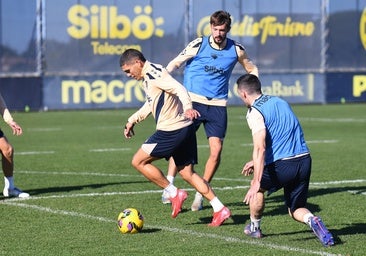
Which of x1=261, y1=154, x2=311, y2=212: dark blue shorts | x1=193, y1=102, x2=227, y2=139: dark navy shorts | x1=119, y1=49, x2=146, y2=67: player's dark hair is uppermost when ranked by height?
x1=119, y1=49, x2=146, y2=67: player's dark hair

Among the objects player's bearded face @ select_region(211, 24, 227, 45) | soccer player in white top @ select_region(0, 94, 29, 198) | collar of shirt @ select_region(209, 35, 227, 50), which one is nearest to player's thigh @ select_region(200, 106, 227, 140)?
collar of shirt @ select_region(209, 35, 227, 50)

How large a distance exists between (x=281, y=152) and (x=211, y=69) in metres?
3.56

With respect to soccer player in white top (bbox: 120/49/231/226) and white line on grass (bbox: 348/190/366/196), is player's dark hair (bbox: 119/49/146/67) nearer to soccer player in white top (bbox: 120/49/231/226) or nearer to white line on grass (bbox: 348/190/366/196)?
soccer player in white top (bbox: 120/49/231/226)

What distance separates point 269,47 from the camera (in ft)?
133

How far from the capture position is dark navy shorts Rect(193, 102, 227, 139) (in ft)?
43.6

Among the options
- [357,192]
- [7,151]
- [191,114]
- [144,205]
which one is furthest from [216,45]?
[7,151]

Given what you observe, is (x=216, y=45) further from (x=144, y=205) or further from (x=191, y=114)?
(x=191, y=114)

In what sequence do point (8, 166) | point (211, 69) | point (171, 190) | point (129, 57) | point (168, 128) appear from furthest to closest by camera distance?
point (8, 166), point (211, 69), point (171, 190), point (168, 128), point (129, 57)

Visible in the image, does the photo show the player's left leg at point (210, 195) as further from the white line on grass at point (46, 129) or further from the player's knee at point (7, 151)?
the white line on grass at point (46, 129)

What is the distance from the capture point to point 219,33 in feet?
42.2

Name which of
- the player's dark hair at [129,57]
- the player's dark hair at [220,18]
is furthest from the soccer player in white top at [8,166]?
the player's dark hair at [220,18]

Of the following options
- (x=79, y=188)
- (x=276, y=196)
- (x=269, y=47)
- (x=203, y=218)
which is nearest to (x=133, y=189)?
(x=79, y=188)

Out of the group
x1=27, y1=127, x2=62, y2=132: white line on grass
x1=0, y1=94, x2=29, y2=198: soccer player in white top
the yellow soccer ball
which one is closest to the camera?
the yellow soccer ball

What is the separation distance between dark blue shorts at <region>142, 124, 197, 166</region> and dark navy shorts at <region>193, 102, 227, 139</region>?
1346 mm
